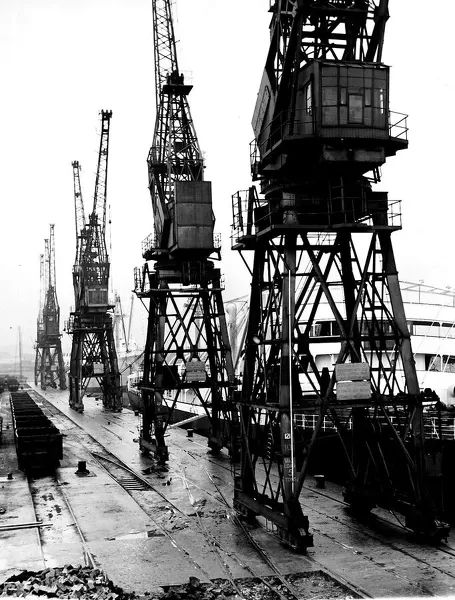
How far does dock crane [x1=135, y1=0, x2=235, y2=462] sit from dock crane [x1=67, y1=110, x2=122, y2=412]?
40.4 metres

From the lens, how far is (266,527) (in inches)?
1043

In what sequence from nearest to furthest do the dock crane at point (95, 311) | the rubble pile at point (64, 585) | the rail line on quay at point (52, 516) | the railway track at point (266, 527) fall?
1. the rubble pile at point (64, 585)
2. the railway track at point (266, 527)
3. the rail line on quay at point (52, 516)
4. the dock crane at point (95, 311)

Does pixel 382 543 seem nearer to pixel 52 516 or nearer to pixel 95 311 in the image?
pixel 52 516

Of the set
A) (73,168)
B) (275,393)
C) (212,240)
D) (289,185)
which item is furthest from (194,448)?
(73,168)

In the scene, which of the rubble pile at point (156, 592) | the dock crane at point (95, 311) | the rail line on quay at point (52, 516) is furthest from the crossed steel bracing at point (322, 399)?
the dock crane at point (95, 311)

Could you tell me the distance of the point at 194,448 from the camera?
161 feet

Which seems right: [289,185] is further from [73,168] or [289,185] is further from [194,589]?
[73,168]

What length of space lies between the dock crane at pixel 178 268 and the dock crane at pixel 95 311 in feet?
133

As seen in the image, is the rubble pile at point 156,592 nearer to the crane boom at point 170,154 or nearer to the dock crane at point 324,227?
the dock crane at point 324,227

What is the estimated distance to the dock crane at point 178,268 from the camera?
43.9 m

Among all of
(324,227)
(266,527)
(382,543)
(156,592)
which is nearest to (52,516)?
(266,527)

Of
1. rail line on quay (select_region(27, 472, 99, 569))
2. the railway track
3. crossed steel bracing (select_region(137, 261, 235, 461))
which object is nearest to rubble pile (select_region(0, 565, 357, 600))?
the railway track

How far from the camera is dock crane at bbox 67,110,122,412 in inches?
3504

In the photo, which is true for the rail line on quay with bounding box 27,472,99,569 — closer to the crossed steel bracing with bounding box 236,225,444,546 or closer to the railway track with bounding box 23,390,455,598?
the railway track with bounding box 23,390,455,598
